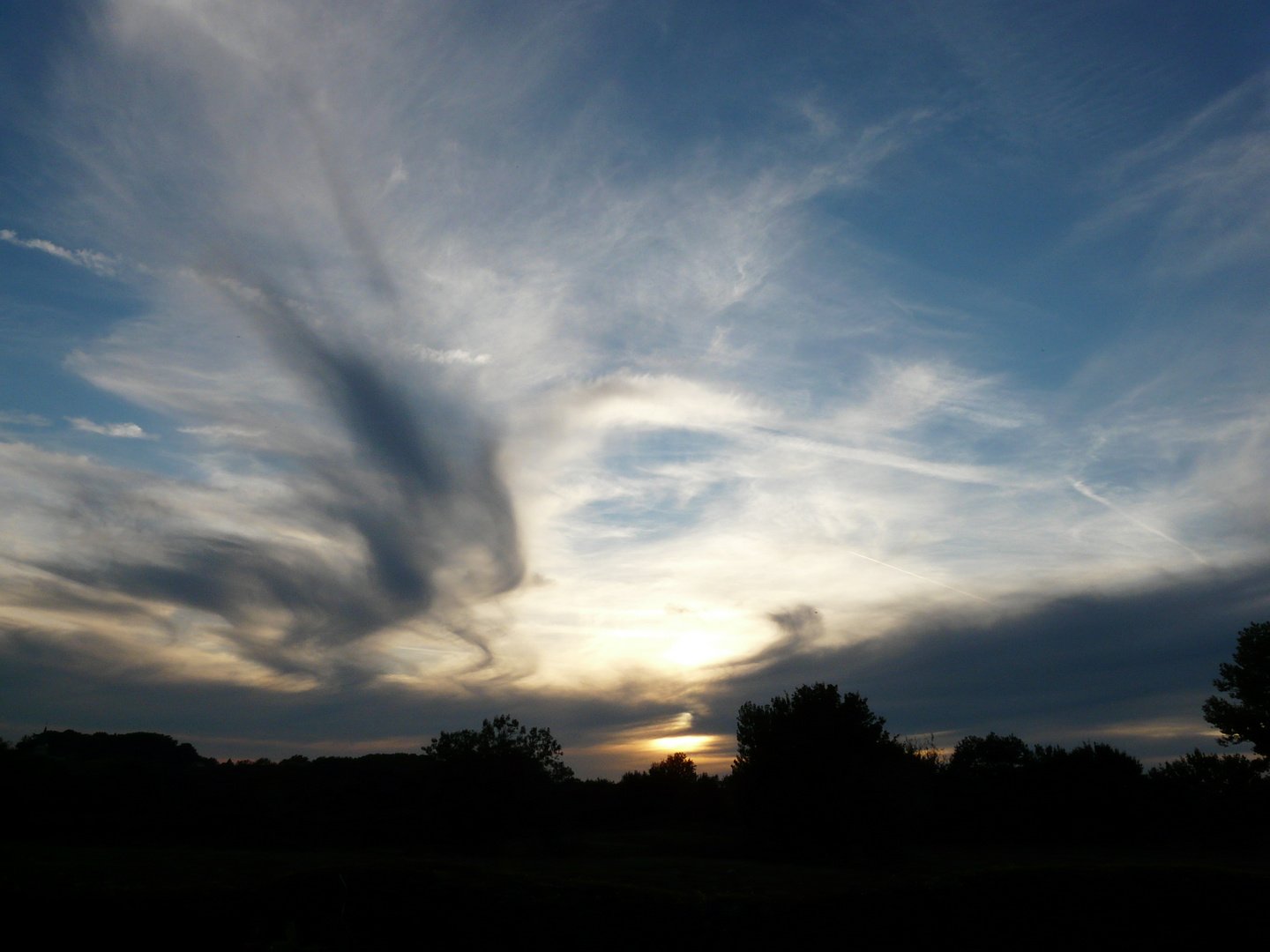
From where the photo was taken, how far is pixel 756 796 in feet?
162

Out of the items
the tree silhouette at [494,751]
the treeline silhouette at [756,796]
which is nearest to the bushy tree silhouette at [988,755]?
the treeline silhouette at [756,796]

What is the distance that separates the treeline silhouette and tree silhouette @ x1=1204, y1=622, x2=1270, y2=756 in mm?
3525

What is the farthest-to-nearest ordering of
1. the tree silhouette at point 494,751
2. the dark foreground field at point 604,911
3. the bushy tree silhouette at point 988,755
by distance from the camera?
1. the bushy tree silhouette at point 988,755
2. the tree silhouette at point 494,751
3. the dark foreground field at point 604,911

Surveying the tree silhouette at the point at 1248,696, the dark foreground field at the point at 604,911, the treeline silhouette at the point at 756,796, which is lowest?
the dark foreground field at the point at 604,911

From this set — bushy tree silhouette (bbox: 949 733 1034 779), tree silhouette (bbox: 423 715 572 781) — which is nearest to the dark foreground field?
tree silhouette (bbox: 423 715 572 781)

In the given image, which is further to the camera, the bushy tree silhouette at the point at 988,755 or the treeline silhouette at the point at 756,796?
the bushy tree silhouette at the point at 988,755

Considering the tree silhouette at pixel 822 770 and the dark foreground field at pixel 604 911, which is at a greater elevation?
the tree silhouette at pixel 822 770

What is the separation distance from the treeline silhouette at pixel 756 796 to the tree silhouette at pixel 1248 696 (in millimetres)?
3525

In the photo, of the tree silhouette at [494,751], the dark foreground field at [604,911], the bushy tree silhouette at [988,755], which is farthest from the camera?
the bushy tree silhouette at [988,755]

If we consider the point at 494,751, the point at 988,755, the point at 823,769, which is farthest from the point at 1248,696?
the point at 494,751

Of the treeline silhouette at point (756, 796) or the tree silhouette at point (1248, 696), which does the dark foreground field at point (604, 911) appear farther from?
the tree silhouette at point (1248, 696)

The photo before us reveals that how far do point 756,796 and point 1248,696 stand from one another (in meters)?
→ 43.5

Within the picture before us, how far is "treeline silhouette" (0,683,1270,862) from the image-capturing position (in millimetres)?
42469

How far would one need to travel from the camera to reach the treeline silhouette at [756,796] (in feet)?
139
